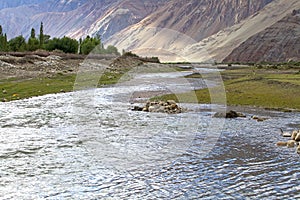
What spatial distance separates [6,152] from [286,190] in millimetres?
12830

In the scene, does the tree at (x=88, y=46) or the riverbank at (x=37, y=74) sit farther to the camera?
the tree at (x=88, y=46)

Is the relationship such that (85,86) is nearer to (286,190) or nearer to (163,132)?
(163,132)

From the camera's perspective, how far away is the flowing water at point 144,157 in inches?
582

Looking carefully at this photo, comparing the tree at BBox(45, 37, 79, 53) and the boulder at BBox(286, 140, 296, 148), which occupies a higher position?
the tree at BBox(45, 37, 79, 53)

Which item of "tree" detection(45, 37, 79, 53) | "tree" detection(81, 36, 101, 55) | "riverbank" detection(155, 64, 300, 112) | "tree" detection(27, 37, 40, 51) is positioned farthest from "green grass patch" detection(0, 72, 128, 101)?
"tree" detection(81, 36, 101, 55)

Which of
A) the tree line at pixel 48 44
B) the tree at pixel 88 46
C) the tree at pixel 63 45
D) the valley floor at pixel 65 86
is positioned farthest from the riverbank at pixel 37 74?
the tree at pixel 88 46

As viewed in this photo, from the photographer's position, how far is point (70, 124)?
96.1ft

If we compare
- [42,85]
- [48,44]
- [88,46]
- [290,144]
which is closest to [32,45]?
[48,44]

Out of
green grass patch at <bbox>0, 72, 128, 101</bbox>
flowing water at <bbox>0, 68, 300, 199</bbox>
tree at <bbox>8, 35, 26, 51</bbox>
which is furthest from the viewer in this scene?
tree at <bbox>8, 35, 26, 51</bbox>

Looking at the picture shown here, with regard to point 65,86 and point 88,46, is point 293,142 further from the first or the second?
point 88,46

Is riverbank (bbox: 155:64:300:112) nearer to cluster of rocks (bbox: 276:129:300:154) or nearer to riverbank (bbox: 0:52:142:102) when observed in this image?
cluster of rocks (bbox: 276:129:300:154)

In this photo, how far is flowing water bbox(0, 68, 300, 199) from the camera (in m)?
14.8

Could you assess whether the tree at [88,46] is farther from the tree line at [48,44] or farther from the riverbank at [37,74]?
the riverbank at [37,74]

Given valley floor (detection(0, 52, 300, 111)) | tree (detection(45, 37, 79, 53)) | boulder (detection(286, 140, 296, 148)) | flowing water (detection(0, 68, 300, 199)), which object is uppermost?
tree (detection(45, 37, 79, 53))
